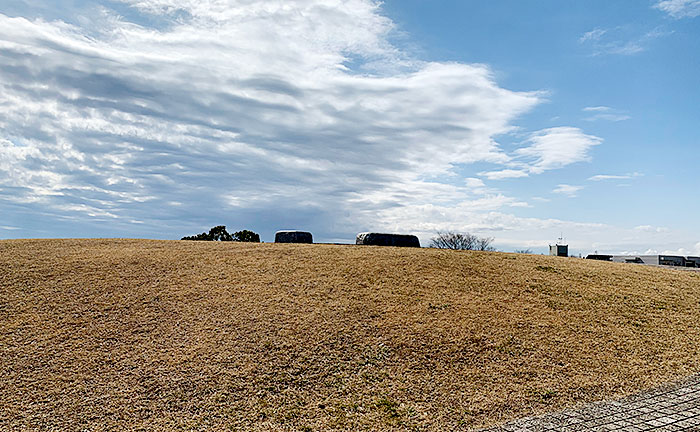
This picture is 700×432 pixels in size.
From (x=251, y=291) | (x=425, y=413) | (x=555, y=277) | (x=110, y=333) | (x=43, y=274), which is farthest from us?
(x=555, y=277)

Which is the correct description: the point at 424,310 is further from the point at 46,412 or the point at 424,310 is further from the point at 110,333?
the point at 46,412

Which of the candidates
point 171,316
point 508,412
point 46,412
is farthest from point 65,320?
point 508,412

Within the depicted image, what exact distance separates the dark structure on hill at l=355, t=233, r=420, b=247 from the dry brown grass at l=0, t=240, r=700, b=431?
104 inches

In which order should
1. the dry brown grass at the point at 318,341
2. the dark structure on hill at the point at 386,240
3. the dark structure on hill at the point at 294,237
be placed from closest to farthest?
the dry brown grass at the point at 318,341
the dark structure on hill at the point at 386,240
the dark structure on hill at the point at 294,237

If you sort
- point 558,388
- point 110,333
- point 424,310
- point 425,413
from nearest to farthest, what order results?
point 425,413, point 558,388, point 110,333, point 424,310

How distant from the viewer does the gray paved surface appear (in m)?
6.12

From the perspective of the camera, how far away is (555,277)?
12703 millimetres

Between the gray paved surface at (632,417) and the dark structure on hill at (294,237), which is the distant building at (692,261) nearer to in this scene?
the dark structure on hill at (294,237)

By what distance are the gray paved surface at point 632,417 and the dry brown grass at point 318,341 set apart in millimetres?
312

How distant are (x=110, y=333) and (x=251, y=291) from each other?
2713mm

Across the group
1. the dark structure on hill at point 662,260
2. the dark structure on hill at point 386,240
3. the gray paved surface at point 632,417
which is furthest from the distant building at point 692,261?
the gray paved surface at point 632,417

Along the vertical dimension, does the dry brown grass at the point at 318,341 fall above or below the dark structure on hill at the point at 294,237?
below

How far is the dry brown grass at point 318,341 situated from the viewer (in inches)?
268

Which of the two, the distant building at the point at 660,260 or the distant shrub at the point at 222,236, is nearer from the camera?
the distant shrub at the point at 222,236
